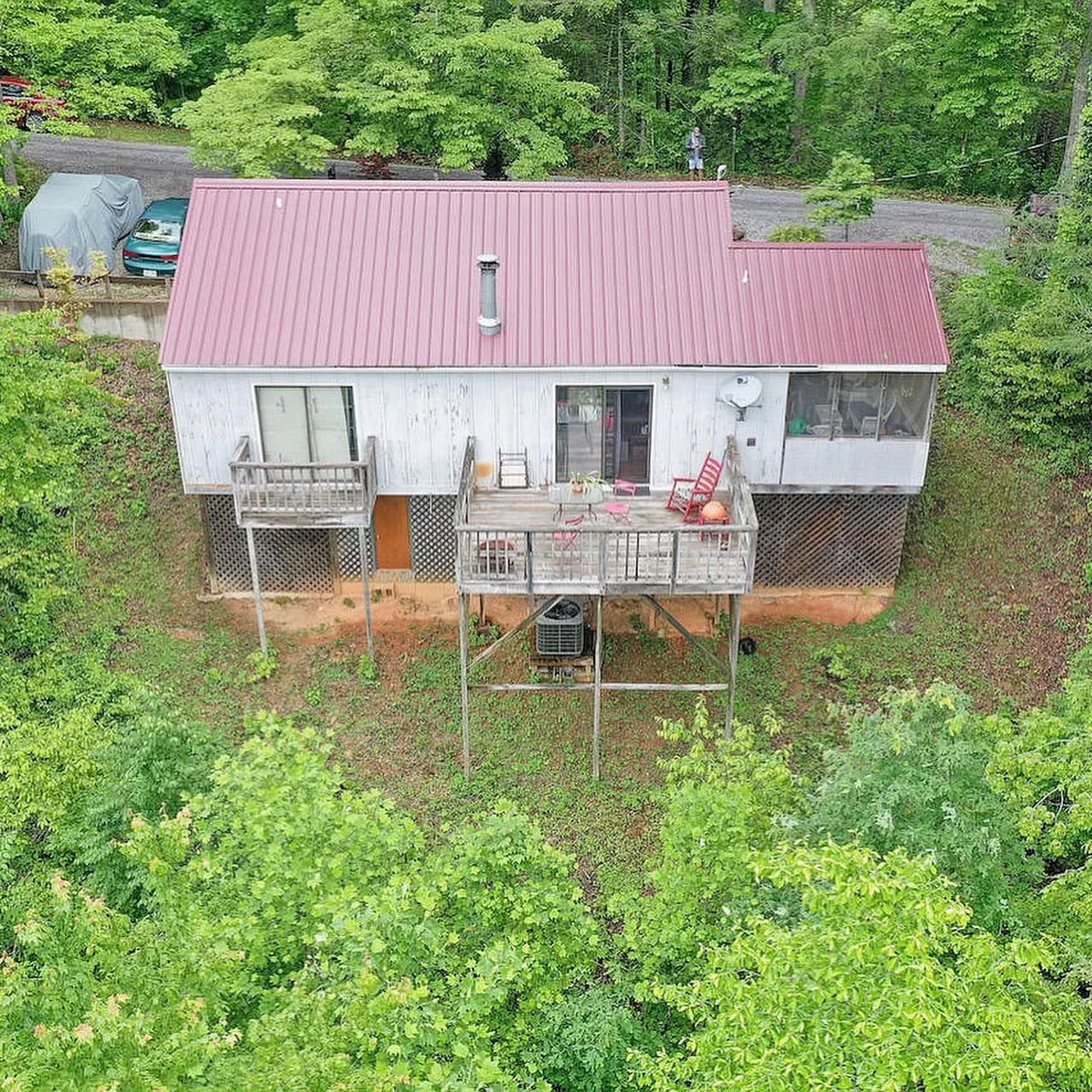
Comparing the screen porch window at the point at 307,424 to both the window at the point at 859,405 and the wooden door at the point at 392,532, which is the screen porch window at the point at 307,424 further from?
the window at the point at 859,405

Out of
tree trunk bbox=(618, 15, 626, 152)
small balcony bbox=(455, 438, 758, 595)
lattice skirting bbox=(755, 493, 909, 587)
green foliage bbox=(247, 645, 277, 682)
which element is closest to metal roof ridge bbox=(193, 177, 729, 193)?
small balcony bbox=(455, 438, 758, 595)

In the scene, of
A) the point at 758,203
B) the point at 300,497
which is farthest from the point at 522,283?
the point at 758,203

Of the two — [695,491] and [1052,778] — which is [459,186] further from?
[1052,778]

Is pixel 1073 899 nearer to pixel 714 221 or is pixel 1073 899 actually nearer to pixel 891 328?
pixel 891 328

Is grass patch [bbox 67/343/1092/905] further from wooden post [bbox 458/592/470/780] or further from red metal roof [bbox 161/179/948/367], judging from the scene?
red metal roof [bbox 161/179/948/367]

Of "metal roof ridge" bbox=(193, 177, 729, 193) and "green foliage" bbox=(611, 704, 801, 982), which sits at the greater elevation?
"metal roof ridge" bbox=(193, 177, 729, 193)

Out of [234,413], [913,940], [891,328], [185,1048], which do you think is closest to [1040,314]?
[891,328]
